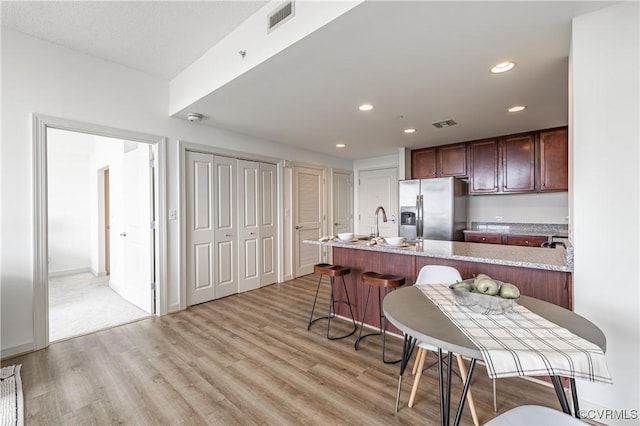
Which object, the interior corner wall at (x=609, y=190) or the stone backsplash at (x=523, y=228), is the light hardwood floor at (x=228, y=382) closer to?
the interior corner wall at (x=609, y=190)

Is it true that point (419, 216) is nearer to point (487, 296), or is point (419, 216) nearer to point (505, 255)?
point (505, 255)

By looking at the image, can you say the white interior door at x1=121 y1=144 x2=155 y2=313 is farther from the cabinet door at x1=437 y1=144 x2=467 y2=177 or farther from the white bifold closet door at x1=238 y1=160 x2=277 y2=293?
the cabinet door at x1=437 y1=144 x2=467 y2=177

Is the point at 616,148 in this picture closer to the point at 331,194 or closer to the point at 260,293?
the point at 260,293

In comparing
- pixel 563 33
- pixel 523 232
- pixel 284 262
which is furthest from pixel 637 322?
pixel 284 262

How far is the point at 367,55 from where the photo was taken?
82.5 inches

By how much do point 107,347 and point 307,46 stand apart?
3056mm

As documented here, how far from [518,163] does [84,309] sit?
20.5 feet

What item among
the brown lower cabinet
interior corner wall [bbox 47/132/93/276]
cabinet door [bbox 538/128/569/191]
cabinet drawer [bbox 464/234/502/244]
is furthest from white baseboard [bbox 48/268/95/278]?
cabinet door [bbox 538/128/569/191]

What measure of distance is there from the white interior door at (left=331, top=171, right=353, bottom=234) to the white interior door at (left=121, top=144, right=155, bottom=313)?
3.37 m

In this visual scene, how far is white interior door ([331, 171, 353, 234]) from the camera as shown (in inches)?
236

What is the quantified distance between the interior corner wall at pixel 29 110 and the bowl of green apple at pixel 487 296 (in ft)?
11.2

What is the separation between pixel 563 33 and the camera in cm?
185

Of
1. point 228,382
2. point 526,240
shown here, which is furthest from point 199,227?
point 526,240

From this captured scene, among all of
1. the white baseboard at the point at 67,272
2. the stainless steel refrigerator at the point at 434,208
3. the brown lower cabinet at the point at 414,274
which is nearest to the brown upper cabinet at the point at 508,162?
the stainless steel refrigerator at the point at 434,208
